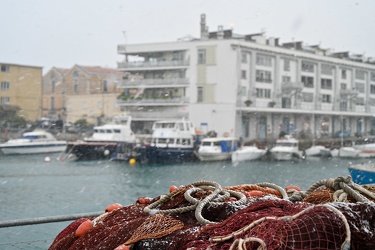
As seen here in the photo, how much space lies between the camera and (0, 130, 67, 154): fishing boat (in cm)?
4612

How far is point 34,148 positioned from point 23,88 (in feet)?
56.2

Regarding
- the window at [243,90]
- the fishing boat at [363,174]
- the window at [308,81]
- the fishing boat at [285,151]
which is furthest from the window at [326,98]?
the fishing boat at [363,174]

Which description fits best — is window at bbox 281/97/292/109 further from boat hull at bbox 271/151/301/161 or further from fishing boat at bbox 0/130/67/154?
fishing boat at bbox 0/130/67/154

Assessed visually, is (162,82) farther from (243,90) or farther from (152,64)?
(243,90)

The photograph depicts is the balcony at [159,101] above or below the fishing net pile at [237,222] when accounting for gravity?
above

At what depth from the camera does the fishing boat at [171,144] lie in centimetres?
4078

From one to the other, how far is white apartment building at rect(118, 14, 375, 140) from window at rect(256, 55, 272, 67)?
11cm

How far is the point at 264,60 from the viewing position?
55.8 m

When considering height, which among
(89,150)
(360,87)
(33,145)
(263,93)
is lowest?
(89,150)

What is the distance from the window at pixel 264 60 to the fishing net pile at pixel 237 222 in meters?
52.1

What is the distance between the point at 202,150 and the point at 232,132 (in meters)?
9.01

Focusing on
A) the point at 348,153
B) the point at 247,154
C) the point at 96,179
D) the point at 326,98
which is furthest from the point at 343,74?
the point at 96,179

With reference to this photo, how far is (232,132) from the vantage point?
5053 centimetres

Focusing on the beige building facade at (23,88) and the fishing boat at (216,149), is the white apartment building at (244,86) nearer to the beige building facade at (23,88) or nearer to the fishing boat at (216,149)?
the fishing boat at (216,149)
